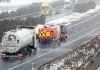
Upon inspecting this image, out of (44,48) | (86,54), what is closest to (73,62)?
(86,54)

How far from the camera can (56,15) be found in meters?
82.4

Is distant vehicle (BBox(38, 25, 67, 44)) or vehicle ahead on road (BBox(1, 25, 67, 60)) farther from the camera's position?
distant vehicle (BBox(38, 25, 67, 44))

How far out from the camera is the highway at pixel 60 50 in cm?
3238

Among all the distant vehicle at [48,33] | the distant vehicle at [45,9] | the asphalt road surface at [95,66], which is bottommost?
the distant vehicle at [45,9]

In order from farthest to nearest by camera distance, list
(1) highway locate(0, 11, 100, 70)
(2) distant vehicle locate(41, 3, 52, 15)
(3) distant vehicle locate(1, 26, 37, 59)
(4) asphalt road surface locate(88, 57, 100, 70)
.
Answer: (2) distant vehicle locate(41, 3, 52, 15)
(3) distant vehicle locate(1, 26, 37, 59)
(1) highway locate(0, 11, 100, 70)
(4) asphalt road surface locate(88, 57, 100, 70)

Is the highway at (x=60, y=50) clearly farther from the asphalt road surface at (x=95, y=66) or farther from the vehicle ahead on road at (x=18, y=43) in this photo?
the asphalt road surface at (x=95, y=66)

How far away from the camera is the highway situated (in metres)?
32.4

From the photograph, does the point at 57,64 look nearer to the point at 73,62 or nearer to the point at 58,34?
the point at 73,62

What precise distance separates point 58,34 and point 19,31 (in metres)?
13.3

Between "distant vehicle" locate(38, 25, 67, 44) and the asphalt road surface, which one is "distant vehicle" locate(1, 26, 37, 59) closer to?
the asphalt road surface

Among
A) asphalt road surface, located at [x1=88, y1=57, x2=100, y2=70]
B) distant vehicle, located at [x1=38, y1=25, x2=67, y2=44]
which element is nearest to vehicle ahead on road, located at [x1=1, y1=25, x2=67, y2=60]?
distant vehicle, located at [x1=38, y1=25, x2=67, y2=44]

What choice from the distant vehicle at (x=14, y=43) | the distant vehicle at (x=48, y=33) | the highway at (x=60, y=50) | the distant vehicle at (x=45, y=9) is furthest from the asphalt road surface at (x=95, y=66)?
the distant vehicle at (x=45, y=9)

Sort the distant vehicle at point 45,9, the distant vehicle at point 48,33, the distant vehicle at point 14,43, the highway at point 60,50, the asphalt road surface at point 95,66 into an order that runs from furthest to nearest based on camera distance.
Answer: the distant vehicle at point 45,9, the distant vehicle at point 48,33, the distant vehicle at point 14,43, the highway at point 60,50, the asphalt road surface at point 95,66

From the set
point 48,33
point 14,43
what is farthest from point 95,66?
point 48,33
